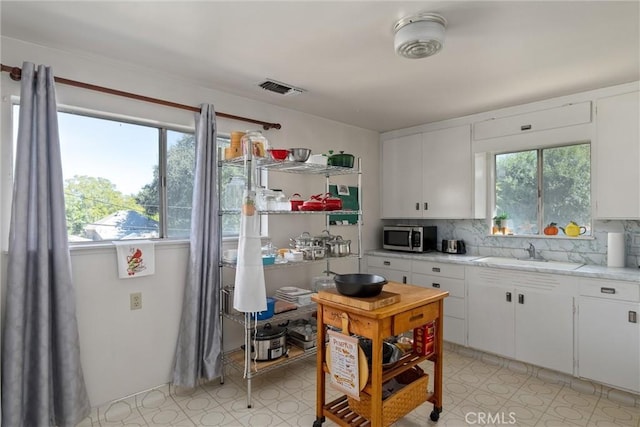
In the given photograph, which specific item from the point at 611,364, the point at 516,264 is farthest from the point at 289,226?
the point at 611,364

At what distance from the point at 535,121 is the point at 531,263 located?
1.28 m

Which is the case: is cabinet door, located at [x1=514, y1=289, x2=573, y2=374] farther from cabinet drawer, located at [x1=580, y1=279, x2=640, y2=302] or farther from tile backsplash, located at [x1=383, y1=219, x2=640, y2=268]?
tile backsplash, located at [x1=383, y1=219, x2=640, y2=268]

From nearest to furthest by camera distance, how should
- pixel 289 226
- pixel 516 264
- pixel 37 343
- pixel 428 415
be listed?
pixel 37 343
pixel 428 415
pixel 516 264
pixel 289 226

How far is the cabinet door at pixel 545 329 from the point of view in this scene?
2.70 meters

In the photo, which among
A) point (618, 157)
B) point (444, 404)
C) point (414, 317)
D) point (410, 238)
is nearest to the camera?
point (414, 317)

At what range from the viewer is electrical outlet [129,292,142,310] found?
2.38 m

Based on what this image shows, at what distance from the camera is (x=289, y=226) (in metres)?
3.35

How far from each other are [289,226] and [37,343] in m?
2.00

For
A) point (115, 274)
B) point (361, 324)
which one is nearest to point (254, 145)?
point (115, 274)

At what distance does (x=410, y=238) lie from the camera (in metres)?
3.84

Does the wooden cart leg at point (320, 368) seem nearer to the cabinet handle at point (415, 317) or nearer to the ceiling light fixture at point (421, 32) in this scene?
the cabinet handle at point (415, 317)

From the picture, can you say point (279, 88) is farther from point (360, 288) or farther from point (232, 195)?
point (360, 288)

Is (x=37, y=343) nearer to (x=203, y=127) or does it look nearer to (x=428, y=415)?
(x=203, y=127)

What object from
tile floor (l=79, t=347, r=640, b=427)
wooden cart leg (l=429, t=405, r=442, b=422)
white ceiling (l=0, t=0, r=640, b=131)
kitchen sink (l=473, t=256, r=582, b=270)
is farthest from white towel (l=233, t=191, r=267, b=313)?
kitchen sink (l=473, t=256, r=582, b=270)
